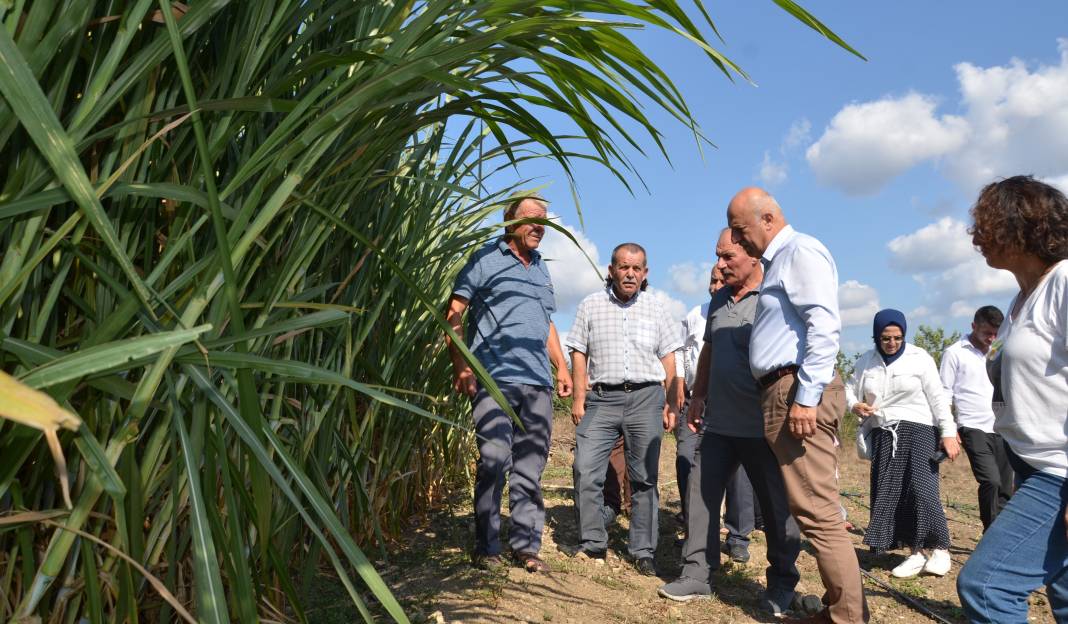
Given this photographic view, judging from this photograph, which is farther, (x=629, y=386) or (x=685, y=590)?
(x=629, y=386)

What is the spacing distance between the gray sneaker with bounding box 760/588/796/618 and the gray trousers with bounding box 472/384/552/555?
1064 mm

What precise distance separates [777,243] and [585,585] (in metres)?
1.81

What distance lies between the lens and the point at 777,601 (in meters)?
3.51

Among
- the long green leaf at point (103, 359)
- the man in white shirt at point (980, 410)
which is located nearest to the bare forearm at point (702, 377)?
the man in white shirt at point (980, 410)

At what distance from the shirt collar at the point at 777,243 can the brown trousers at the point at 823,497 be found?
47 centimetres

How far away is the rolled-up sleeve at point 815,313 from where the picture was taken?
289 centimetres

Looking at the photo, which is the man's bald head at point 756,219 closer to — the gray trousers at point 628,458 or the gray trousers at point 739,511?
the gray trousers at point 628,458

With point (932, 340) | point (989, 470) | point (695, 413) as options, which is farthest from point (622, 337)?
point (932, 340)

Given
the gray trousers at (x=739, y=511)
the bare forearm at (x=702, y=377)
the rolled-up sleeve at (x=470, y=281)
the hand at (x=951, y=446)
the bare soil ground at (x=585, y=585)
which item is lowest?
the bare soil ground at (x=585, y=585)

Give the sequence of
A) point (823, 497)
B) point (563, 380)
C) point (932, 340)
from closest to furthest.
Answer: point (823, 497) < point (563, 380) < point (932, 340)

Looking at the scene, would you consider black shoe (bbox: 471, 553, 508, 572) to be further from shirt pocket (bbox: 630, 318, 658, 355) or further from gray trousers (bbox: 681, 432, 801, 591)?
shirt pocket (bbox: 630, 318, 658, 355)

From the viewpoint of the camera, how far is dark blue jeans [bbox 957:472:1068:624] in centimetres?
202

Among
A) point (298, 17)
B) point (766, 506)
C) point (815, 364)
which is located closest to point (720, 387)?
point (766, 506)

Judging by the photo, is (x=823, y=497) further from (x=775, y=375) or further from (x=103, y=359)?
(x=103, y=359)
